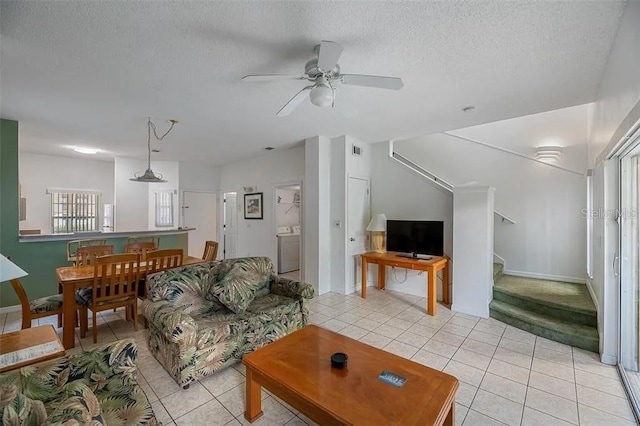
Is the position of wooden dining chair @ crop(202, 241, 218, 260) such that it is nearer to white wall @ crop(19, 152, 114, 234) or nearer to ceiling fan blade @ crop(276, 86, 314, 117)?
ceiling fan blade @ crop(276, 86, 314, 117)

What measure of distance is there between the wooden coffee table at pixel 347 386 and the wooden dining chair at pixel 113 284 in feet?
6.81

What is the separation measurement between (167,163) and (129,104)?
3.85 metres

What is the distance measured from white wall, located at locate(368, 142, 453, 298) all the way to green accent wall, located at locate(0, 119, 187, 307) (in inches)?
200

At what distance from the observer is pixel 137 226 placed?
6.51 m

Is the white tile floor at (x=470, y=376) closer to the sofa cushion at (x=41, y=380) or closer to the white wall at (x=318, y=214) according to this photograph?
the sofa cushion at (x=41, y=380)

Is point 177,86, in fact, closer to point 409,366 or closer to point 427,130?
point 409,366

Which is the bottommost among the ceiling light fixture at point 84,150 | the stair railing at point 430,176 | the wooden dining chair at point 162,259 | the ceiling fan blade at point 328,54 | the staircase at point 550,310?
the staircase at point 550,310

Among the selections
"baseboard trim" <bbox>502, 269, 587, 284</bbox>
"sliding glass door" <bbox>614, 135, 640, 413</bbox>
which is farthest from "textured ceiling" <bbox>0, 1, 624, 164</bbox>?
"baseboard trim" <bbox>502, 269, 587, 284</bbox>

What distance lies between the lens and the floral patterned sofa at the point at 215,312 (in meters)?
2.18

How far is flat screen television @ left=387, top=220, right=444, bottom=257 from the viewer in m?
3.97

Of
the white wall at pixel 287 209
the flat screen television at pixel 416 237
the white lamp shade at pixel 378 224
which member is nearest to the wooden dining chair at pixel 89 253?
the white wall at pixel 287 209

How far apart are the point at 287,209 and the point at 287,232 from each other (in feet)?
1.92

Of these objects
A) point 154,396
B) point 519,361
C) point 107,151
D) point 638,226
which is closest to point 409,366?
point 519,361

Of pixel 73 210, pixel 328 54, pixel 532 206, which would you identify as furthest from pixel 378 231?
pixel 73 210
